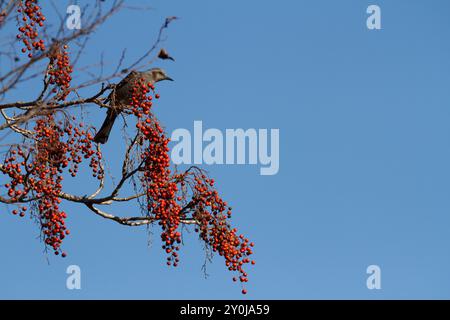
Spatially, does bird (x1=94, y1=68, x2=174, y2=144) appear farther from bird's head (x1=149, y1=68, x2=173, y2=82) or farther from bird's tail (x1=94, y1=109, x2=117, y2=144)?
bird's head (x1=149, y1=68, x2=173, y2=82)

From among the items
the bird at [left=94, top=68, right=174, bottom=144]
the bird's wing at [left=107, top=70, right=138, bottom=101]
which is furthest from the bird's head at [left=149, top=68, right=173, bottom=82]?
the bird's wing at [left=107, top=70, right=138, bottom=101]

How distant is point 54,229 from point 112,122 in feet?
5.04

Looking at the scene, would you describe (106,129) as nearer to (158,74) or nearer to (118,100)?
(118,100)

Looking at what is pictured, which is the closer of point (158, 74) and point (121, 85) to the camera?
point (121, 85)

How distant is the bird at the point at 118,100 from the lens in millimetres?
8113

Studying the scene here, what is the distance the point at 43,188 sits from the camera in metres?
7.85

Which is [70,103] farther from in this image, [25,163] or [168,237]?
[168,237]

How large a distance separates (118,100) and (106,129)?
675 mm

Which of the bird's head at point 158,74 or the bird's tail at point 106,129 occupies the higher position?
the bird's head at point 158,74

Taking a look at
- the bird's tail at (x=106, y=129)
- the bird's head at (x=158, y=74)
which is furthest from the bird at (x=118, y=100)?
the bird's head at (x=158, y=74)

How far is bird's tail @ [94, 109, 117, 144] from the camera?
857 cm

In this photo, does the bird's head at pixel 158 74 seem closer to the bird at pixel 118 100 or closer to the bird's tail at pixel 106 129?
the bird at pixel 118 100

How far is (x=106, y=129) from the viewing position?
8781 mm

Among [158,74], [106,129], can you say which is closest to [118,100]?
[106,129]
